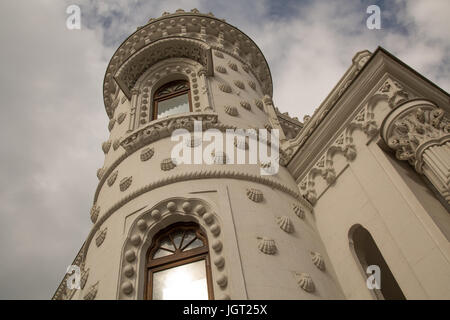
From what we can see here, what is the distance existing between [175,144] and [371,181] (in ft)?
14.3

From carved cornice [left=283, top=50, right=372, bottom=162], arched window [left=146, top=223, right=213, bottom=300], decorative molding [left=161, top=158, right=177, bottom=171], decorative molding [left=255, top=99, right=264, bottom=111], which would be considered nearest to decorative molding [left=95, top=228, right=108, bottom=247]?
arched window [left=146, top=223, right=213, bottom=300]

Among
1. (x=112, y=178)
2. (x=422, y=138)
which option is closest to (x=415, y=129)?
Result: (x=422, y=138)

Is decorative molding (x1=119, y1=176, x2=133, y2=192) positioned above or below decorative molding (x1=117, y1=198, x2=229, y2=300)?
above

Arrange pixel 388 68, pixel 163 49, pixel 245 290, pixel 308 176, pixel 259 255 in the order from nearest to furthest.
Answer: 1. pixel 245 290
2. pixel 259 255
3. pixel 388 68
4. pixel 308 176
5. pixel 163 49

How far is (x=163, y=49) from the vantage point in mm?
13062

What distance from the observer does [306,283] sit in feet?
21.0

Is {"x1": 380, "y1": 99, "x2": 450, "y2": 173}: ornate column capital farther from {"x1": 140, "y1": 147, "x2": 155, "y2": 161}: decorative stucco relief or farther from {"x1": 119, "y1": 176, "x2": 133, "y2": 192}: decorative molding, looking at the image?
{"x1": 119, "y1": 176, "x2": 133, "y2": 192}: decorative molding

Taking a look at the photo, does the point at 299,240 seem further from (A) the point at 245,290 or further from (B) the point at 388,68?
(B) the point at 388,68

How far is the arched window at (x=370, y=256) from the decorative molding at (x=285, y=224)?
3.61ft

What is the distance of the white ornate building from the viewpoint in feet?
20.3

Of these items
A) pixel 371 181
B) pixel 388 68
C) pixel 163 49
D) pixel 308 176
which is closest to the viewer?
pixel 371 181

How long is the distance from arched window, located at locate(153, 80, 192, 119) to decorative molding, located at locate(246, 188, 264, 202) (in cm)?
415

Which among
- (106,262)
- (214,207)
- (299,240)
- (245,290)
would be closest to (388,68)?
(299,240)
